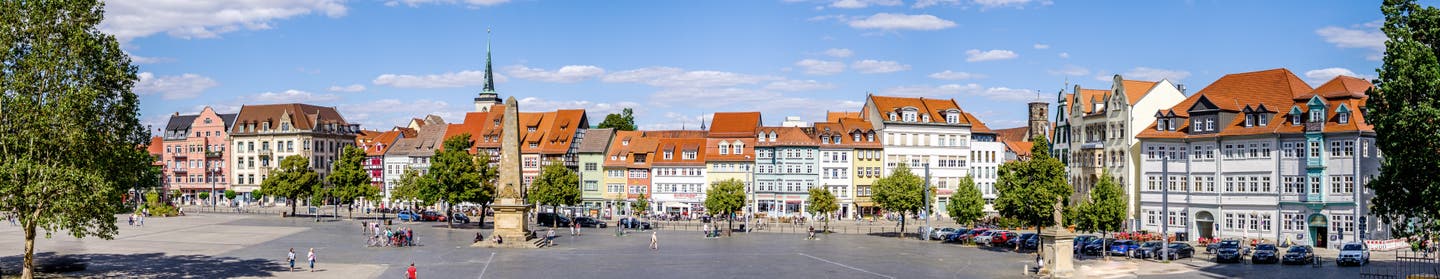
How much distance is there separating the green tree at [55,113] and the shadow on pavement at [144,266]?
7783 millimetres

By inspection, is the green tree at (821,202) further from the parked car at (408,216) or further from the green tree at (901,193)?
the parked car at (408,216)

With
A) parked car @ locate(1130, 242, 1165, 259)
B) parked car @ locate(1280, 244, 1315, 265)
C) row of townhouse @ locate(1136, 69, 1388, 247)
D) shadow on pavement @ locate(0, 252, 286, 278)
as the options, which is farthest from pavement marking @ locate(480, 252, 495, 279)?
parked car @ locate(1280, 244, 1315, 265)

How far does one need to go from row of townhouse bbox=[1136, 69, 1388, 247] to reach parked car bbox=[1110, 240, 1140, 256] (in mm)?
4125

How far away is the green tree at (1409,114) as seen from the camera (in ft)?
122

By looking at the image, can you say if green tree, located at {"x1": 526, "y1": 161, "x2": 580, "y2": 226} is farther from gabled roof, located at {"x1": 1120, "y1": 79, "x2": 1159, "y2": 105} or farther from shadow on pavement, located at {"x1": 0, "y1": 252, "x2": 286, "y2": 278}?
gabled roof, located at {"x1": 1120, "y1": 79, "x2": 1159, "y2": 105}

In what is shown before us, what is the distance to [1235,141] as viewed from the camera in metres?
76.1

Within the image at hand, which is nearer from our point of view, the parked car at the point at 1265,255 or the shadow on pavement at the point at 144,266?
the shadow on pavement at the point at 144,266

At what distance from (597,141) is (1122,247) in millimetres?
67574

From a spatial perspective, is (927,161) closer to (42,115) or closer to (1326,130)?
(1326,130)

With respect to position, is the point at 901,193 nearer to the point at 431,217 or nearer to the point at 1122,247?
the point at 1122,247

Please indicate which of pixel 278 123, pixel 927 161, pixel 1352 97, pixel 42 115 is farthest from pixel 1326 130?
pixel 278 123

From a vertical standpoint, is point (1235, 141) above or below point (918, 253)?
above

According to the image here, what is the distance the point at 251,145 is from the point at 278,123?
4.71m

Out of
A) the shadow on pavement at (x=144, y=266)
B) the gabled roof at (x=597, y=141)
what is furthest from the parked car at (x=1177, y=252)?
the gabled roof at (x=597, y=141)
